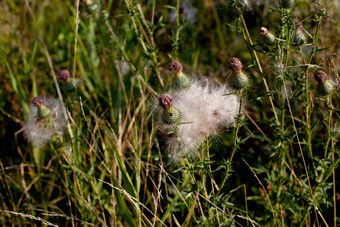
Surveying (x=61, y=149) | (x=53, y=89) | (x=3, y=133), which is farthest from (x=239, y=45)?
A: (x=3, y=133)

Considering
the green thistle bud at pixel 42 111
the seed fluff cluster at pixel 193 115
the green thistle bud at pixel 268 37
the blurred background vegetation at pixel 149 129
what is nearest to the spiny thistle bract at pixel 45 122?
the green thistle bud at pixel 42 111

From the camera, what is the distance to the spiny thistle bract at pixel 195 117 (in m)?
1.88

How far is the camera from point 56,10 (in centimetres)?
468

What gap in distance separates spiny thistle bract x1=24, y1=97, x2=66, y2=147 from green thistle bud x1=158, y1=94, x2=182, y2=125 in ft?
3.60

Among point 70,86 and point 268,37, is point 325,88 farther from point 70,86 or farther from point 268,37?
point 70,86

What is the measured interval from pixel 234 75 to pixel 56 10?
3.61 meters

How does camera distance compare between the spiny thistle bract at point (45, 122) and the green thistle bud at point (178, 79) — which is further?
the spiny thistle bract at point (45, 122)

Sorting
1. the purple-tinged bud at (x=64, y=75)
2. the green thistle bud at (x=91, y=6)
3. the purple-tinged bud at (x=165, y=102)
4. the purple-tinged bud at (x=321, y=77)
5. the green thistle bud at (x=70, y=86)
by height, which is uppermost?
the green thistle bud at (x=91, y=6)

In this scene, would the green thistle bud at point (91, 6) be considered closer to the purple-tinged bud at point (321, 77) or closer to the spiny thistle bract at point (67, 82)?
the spiny thistle bract at point (67, 82)

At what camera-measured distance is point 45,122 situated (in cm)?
261

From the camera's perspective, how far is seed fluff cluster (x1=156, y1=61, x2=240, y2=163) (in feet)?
6.11

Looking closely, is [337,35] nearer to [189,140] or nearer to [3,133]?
[189,140]

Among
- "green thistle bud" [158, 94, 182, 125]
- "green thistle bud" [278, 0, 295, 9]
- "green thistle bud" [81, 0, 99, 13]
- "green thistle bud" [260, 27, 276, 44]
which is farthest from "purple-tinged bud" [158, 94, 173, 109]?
"green thistle bud" [81, 0, 99, 13]

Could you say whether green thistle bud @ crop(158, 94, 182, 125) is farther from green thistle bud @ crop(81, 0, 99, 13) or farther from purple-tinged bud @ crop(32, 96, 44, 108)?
green thistle bud @ crop(81, 0, 99, 13)
